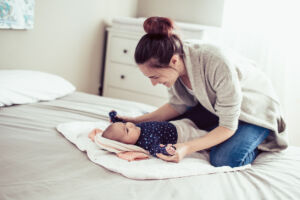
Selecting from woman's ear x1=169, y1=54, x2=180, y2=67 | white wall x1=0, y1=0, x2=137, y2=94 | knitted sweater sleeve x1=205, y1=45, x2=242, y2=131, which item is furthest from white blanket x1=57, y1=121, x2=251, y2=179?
white wall x1=0, y1=0, x2=137, y2=94

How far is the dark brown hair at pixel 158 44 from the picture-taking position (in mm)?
1311

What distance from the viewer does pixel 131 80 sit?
2.98 meters

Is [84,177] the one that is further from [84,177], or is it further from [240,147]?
[240,147]

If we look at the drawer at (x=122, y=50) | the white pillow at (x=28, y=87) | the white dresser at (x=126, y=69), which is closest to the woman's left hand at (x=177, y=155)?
the white pillow at (x=28, y=87)

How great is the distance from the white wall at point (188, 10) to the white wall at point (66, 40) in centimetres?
16

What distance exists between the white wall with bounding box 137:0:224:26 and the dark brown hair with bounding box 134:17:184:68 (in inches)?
70.4

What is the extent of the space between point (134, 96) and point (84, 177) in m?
1.94

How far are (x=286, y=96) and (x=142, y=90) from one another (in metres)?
1.24

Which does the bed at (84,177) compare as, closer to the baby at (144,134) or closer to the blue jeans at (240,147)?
the blue jeans at (240,147)

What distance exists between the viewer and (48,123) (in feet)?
5.06

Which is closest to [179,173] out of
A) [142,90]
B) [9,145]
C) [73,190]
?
[73,190]

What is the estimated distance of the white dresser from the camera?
2.87m

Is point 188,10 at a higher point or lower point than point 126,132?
higher

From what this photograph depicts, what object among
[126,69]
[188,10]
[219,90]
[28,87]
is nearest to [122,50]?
[126,69]
